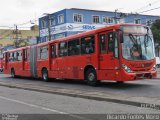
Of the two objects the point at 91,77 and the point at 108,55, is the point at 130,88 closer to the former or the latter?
the point at 108,55

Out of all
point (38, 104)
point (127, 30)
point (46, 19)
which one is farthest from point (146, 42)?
point (46, 19)

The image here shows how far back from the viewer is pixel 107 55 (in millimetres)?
17984

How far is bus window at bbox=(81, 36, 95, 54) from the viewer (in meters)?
19.2

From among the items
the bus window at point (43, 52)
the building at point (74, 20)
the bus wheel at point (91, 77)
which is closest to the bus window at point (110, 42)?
the bus wheel at point (91, 77)

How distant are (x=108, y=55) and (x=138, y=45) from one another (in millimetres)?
1515

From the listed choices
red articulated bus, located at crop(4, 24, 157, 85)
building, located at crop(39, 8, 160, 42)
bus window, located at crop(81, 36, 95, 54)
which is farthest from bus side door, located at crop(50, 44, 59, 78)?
building, located at crop(39, 8, 160, 42)

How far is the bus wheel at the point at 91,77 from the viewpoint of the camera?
19188 millimetres

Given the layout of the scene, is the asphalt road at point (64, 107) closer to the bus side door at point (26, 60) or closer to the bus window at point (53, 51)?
the bus window at point (53, 51)

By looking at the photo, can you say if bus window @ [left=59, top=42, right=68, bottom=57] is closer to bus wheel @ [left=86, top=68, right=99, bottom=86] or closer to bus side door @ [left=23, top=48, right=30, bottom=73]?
bus wheel @ [left=86, top=68, right=99, bottom=86]

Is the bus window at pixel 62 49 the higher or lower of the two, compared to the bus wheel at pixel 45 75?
higher

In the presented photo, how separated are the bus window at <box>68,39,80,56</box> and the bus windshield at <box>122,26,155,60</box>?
13.3 ft

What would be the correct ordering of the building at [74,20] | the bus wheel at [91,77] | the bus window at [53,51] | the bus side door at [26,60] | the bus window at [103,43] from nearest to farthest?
the bus window at [103,43] → the bus wheel at [91,77] → the bus window at [53,51] → the bus side door at [26,60] → the building at [74,20]

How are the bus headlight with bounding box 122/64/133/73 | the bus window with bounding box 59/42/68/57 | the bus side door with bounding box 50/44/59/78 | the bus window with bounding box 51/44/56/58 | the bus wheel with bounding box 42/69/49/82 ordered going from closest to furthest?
the bus headlight with bounding box 122/64/133/73
the bus window with bounding box 59/42/68/57
the bus side door with bounding box 50/44/59/78
the bus window with bounding box 51/44/56/58
the bus wheel with bounding box 42/69/49/82

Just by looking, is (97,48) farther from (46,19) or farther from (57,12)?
(46,19)
